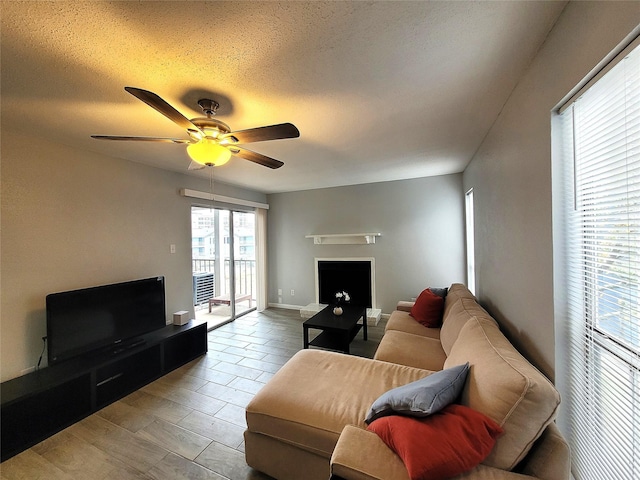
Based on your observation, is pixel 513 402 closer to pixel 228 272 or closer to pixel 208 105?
pixel 208 105

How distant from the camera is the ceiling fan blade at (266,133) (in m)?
1.44

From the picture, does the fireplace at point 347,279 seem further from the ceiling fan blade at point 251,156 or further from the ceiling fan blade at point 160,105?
the ceiling fan blade at point 160,105

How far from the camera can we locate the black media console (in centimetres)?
174

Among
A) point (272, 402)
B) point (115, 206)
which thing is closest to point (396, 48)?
point (272, 402)

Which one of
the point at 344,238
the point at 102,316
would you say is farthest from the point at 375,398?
the point at 344,238

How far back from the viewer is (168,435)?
6.07 feet

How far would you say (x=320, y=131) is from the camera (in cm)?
217

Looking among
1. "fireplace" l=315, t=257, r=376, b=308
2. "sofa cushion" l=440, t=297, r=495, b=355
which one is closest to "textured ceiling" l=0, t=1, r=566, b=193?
"sofa cushion" l=440, t=297, r=495, b=355

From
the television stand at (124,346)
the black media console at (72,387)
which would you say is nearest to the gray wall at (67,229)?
the black media console at (72,387)

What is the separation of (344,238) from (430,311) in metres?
2.17

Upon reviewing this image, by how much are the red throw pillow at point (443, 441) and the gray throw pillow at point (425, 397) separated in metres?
0.04

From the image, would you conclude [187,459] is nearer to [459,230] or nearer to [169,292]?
[169,292]

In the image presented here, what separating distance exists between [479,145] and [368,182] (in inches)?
76.1

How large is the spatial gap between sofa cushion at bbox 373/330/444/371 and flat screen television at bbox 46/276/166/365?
2519 millimetres
